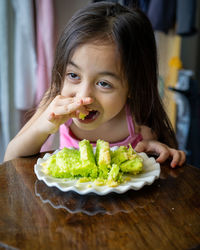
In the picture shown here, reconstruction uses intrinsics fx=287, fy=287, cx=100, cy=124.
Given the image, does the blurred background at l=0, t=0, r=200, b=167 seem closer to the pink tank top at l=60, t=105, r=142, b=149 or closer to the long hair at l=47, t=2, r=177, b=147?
the pink tank top at l=60, t=105, r=142, b=149

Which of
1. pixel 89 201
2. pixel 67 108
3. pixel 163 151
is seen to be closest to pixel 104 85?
pixel 67 108

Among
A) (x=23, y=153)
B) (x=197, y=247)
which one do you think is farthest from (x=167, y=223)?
(x=23, y=153)

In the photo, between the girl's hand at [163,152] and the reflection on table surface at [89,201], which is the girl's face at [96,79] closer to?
the girl's hand at [163,152]

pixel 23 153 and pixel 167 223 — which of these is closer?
pixel 167 223

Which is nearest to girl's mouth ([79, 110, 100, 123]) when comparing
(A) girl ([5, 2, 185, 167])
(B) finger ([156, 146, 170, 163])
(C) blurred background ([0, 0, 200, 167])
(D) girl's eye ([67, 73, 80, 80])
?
(A) girl ([5, 2, 185, 167])

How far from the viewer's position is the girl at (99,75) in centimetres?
84

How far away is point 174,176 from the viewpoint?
2.52 ft

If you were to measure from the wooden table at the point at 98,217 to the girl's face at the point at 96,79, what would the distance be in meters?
0.30

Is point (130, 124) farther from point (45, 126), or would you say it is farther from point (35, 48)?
point (35, 48)

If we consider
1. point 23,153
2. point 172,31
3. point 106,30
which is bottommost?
point 23,153

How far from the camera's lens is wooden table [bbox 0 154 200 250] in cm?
48

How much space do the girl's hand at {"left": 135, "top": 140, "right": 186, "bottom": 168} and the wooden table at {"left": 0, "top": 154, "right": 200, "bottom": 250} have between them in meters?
0.11

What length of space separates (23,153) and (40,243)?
0.46m

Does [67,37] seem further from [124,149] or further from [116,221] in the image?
[116,221]
